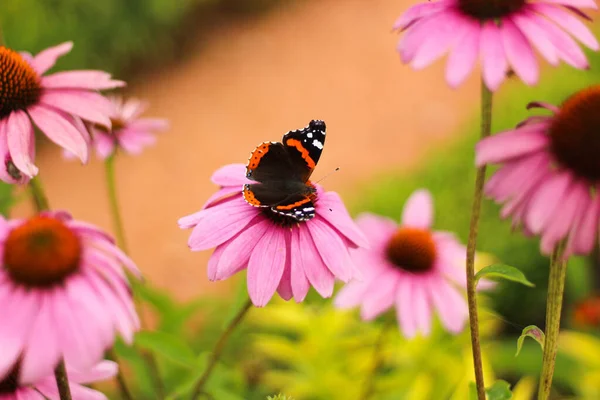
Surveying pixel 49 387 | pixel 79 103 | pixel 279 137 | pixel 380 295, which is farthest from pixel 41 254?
pixel 279 137

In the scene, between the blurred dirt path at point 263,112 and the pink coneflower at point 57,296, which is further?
the blurred dirt path at point 263,112

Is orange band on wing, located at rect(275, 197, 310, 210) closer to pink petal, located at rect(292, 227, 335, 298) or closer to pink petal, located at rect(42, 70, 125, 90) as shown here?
pink petal, located at rect(292, 227, 335, 298)

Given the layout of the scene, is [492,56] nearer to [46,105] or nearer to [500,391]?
[500,391]

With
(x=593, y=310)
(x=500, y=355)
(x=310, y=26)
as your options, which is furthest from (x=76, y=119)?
(x=310, y=26)

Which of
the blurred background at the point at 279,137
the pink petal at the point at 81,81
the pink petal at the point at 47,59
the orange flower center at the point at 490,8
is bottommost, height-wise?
the blurred background at the point at 279,137

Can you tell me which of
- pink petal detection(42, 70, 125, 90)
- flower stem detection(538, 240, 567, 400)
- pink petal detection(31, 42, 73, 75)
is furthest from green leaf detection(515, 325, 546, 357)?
pink petal detection(31, 42, 73, 75)

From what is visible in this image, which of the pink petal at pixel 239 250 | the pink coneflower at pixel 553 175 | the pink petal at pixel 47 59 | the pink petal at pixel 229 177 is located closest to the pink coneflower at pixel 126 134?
the pink petal at pixel 47 59

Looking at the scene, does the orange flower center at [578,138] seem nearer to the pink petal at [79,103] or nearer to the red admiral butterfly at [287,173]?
the red admiral butterfly at [287,173]
